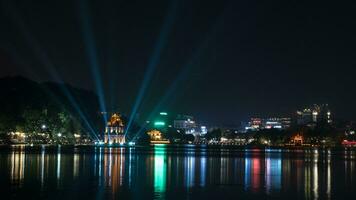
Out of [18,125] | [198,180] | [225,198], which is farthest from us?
[18,125]

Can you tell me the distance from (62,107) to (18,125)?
20627 millimetres

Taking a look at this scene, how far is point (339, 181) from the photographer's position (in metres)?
39.9

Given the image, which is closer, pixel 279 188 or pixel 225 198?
pixel 225 198

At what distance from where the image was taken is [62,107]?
134875mm

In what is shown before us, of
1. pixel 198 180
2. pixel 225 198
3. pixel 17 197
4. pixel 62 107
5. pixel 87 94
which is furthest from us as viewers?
pixel 87 94

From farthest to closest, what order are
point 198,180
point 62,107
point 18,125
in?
point 62,107 < point 18,125 < point 198,180

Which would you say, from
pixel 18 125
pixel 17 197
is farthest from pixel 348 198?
pixel 18 125

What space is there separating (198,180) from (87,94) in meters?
154

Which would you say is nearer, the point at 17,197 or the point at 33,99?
the point at 17,197

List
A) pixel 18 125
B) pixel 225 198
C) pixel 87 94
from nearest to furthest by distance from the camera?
pixel 225 198, pixel 18 125, pixel 87 94

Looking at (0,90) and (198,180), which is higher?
(0,90)

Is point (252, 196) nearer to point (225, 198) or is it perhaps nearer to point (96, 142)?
point (225, 198)

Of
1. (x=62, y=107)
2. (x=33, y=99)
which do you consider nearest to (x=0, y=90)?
(x=33, y=99)

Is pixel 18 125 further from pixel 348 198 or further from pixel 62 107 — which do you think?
pixel 348 198
